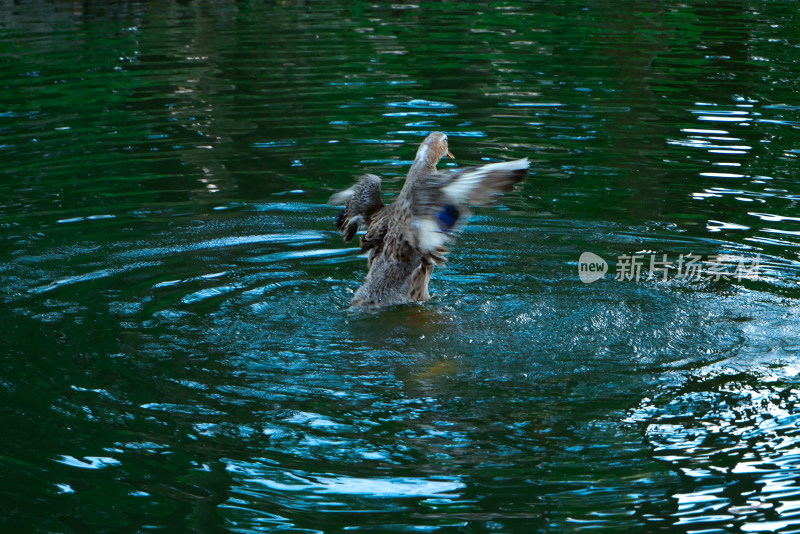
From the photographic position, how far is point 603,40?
1723cm

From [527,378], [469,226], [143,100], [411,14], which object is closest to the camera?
[527,378]

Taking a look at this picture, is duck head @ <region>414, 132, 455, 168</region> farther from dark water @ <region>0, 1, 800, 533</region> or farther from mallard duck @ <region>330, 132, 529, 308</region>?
dark water @ <region>0, 1, 800, 533</region>

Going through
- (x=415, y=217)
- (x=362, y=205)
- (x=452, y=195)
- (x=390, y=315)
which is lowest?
(x=390, y=315)

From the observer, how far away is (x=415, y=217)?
650cm

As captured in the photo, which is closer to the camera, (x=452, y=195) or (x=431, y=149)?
(x=452, y=195)

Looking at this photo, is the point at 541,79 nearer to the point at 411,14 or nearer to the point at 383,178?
the point at 383,178

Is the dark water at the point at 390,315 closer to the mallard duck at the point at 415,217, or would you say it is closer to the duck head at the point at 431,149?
the mallard duck at the point at 415,217

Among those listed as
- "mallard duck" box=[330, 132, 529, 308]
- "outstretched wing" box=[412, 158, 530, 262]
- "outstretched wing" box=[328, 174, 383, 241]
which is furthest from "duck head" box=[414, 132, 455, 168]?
"outstretched wing" box=[412, 158, 530, 262]

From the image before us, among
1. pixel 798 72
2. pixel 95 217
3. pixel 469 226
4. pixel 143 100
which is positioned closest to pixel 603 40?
pixel 798 72

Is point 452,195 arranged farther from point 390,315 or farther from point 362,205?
point 362,205

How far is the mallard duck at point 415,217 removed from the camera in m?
6.14

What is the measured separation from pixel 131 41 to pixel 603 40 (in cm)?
823

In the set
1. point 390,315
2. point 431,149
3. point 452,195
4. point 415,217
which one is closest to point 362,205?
point 431,149

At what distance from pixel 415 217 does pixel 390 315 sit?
2.57 ft
